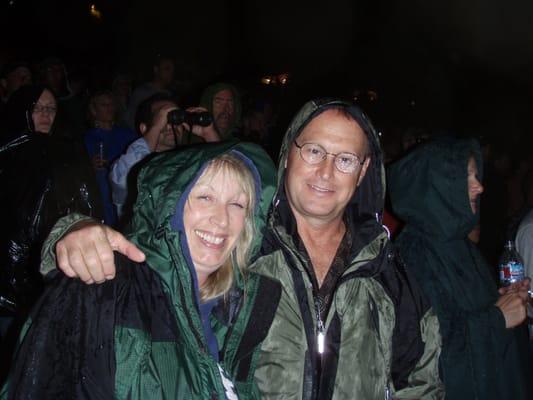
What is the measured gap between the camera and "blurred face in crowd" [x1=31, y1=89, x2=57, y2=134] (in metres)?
3.76

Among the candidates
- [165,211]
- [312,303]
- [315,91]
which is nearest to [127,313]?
[165,211]

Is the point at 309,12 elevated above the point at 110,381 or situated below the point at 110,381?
above

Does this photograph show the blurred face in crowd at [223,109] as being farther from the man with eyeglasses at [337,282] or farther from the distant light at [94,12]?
the distant light at [94,12]

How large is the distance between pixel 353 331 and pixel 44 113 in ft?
9.01

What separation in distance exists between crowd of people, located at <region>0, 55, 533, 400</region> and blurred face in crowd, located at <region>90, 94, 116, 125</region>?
1.88 m

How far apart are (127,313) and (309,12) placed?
2060 centimetres

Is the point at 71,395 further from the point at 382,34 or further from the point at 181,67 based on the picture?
the point at 382,34

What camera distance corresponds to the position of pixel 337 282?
245cm

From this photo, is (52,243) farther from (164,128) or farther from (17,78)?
(17,78)

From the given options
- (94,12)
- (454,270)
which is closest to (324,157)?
(454,270)

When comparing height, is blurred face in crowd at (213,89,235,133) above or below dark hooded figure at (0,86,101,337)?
above

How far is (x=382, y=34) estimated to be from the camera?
22250 mm

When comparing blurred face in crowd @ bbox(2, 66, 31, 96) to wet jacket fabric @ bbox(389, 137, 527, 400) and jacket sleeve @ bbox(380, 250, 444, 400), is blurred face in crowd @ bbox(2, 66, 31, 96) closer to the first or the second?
wet jacket fabric @ bbox(389, 137, 527, 400)

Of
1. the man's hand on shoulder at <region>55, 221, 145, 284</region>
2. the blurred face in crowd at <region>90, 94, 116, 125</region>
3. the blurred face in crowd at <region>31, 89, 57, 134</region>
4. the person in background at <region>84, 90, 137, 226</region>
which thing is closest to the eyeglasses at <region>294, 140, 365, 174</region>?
the man's hand on shoulder at <region>55, 221, 145, 284</region>
